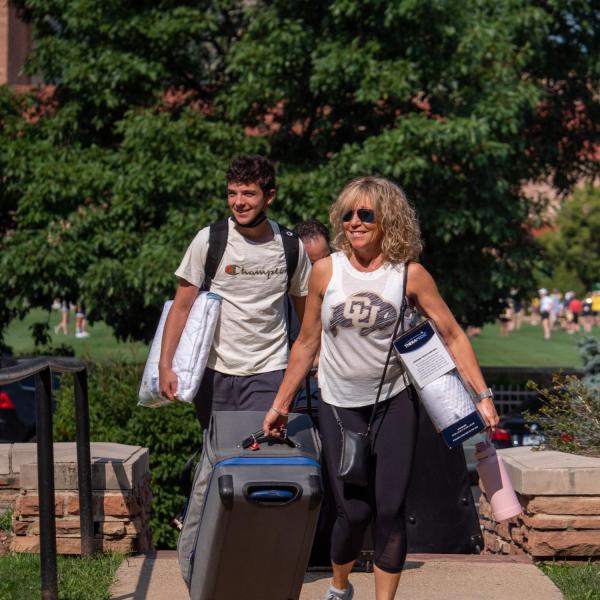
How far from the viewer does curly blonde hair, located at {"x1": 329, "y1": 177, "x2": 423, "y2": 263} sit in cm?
470

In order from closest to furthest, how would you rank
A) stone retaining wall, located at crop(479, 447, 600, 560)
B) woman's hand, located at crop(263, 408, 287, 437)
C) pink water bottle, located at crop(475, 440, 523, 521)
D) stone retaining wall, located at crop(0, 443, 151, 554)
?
woman's hand, located at crop(263, 408, 287, 437) < pink water bottle, located at crop(475, 440, 523, 521) < stone retaining wall, located at crop(0, 443, 151, 554) < stone retaining wall, located at crop(479, 447, 600, 560)

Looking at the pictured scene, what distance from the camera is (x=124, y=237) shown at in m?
15.1

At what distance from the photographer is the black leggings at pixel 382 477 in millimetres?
4684

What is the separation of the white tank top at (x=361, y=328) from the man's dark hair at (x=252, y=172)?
0.70 meters

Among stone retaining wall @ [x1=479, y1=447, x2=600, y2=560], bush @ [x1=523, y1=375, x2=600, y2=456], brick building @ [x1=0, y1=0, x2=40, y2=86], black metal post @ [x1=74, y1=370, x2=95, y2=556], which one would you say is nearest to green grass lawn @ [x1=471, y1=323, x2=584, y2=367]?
brick building @ [x1=0, y1=0, x2=40, y2=86]

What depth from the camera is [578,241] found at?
68312 mm

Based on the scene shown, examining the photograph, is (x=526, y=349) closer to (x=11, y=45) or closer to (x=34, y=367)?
(x=11, y=45)

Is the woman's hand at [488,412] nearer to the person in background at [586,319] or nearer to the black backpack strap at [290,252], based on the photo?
the black backpack strap at [290,252]

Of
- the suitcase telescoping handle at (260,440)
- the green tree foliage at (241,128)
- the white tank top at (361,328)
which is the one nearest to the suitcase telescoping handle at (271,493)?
the suitcase telescoping handle at (260,440)

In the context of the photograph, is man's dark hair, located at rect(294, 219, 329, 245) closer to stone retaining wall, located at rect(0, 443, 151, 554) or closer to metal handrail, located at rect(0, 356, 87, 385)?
stone retaining wall, located at rect(0, 443, 151, 554)

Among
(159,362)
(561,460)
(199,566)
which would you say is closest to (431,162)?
(561,460)

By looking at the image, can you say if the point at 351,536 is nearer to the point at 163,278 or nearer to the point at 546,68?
the point at 163,278

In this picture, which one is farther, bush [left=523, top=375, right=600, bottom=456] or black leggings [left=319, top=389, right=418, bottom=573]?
bush [left=523, top=375, right=600, bottom=456]

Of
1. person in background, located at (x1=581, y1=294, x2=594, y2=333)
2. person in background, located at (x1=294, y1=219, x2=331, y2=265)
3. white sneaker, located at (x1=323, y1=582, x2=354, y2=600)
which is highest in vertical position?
person in background, located at (x1=294, y1=219, x2=331, y2=265)
